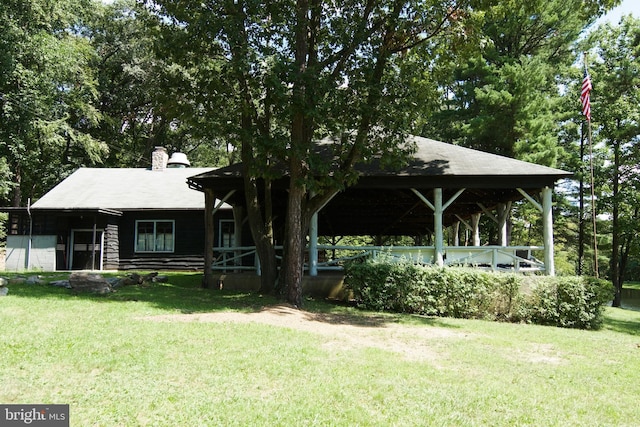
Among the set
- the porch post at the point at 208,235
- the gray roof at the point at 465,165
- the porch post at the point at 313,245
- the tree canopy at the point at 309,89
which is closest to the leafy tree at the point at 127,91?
the tree canopy at the point at 309,89

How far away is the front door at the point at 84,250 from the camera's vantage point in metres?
21.3

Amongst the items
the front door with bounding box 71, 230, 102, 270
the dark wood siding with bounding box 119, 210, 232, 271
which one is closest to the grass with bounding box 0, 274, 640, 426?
the dark wood siding with bounding box 119, 210, 232, 271

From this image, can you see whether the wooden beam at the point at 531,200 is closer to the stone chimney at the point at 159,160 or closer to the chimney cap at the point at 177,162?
the stone chimney at the point at 159,160

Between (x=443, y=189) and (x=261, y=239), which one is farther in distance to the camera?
(x=443, y=189)

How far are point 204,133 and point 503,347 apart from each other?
7.82 m

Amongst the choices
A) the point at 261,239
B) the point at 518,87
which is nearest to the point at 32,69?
the point at 261,239

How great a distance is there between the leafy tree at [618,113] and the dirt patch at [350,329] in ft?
65.2

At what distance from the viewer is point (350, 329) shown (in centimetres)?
848

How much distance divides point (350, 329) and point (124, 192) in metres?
Answer: 17.7

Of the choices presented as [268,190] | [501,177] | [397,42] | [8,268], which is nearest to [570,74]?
[501,177]

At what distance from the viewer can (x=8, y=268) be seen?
20.8 meters

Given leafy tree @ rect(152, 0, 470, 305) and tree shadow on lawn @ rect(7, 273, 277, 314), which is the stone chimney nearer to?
tree shadow on lawn @ rect(7, 273, 277, 314)

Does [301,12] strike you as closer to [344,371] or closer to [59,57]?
[344,371]

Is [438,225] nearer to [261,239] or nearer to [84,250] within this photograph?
[261,239]
